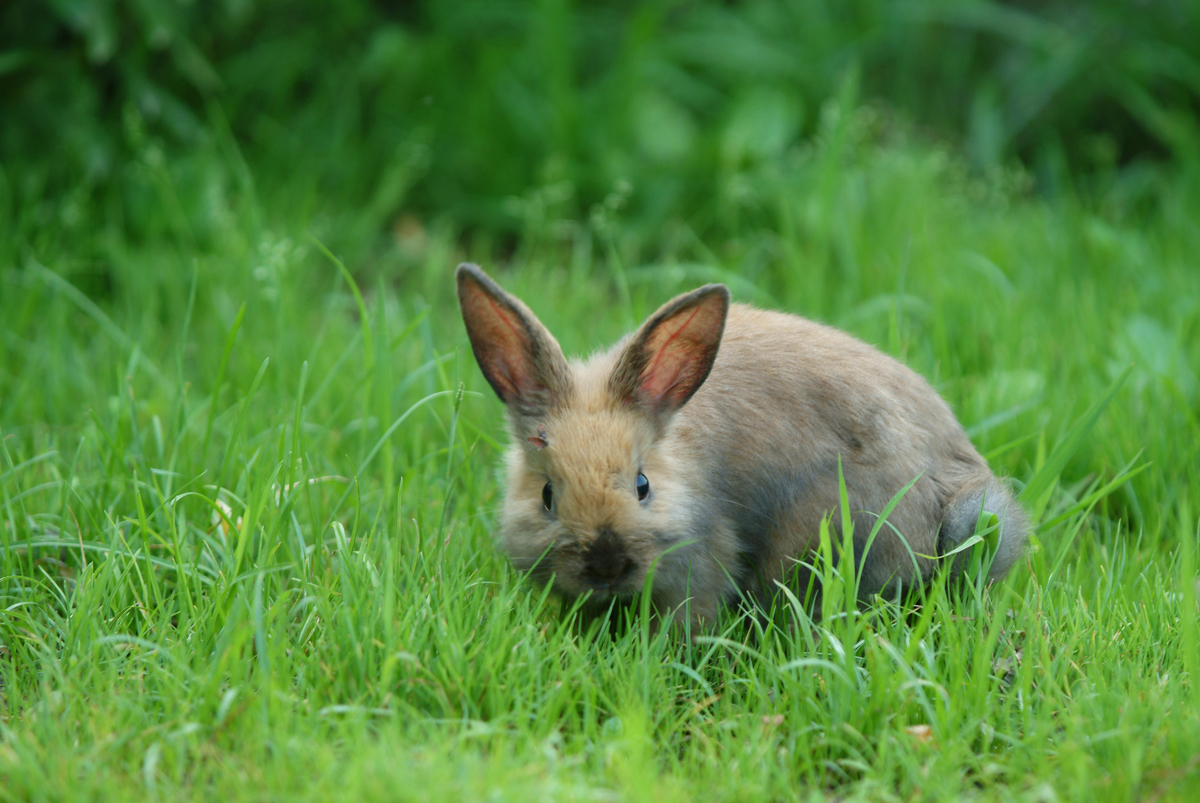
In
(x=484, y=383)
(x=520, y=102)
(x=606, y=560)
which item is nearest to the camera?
(x=606, y=560)

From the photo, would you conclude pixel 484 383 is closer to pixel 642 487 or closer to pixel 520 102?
pixel 642 487

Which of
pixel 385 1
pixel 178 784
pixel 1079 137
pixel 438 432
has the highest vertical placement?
pixel 385 1

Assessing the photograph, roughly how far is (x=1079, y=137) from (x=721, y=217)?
310 cm

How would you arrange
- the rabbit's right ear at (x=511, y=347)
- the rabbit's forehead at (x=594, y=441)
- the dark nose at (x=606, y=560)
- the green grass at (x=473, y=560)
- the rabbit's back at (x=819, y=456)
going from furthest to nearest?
the rabbit's back at (x=819, y=456), the rabbit's right ear at (x=511, y=347), the rabbit's forehead at (x=594, y=441), the dark nose at (x=606, y=560), the green grass at (x=473, y=560)

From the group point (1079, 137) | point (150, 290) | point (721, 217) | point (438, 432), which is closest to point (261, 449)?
point (438, 432)

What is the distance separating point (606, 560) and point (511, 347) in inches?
31.2

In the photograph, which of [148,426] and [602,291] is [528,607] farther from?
[602,291]

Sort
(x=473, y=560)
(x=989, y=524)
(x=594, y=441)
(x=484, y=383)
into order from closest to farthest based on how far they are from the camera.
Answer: (x=594, y=441)
(x=989, y=524)
(x=473, y=560)
(x=484, y=383)

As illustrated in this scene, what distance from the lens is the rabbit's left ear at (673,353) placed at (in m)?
3.38

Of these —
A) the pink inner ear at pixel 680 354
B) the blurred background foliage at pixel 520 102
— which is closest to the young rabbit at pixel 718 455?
the pink inner ear at pixel 680 354

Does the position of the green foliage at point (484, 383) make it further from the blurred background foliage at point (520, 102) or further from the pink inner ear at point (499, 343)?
the pink inner ear at point (499, 343)

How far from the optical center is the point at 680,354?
11.5 feet

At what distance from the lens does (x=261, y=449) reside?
12.0ft

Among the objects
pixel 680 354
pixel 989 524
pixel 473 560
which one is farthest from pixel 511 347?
pixel 989 524
